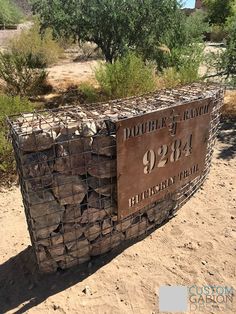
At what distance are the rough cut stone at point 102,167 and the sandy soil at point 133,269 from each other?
34.7 inches

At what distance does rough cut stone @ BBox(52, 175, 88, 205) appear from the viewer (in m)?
2.79

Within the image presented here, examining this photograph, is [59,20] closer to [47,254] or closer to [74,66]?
[74,66]

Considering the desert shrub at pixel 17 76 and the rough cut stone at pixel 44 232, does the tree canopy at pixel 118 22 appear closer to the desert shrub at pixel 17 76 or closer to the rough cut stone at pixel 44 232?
the desert shrub at pixel 17 76

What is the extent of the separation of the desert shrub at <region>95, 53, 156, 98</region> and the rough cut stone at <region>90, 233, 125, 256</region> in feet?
13.5

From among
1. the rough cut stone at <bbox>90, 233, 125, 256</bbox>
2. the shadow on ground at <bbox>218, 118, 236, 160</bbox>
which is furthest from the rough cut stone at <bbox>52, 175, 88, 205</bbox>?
the shadow on ground at <bbox>218, 118, 236, 160</bbox>

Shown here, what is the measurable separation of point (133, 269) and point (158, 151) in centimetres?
116

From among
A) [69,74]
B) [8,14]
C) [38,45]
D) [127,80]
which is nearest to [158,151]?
[127,80]

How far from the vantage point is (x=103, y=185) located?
119 inches

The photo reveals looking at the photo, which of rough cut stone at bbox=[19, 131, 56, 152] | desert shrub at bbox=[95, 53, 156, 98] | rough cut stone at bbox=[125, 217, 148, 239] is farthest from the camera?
desert shrub at bbox=[95, 53, 156, 98]

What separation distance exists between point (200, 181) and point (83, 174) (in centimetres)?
209

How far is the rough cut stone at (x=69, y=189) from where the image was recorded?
2.79m

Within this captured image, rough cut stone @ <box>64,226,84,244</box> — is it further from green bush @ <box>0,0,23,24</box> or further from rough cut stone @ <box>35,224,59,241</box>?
green bush @ <box>0,0,23,24</box>

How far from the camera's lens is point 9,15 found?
34719 millimetres

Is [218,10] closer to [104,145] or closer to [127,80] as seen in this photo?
[127,80]
